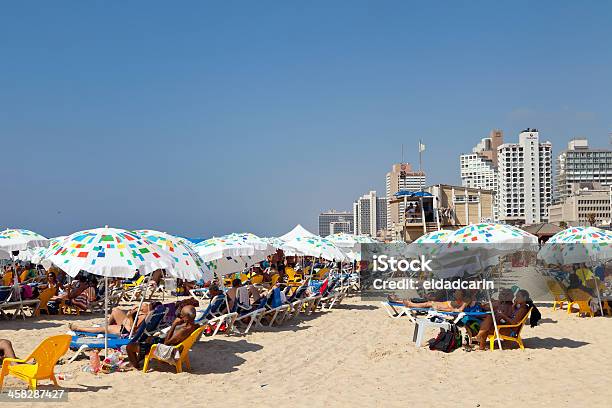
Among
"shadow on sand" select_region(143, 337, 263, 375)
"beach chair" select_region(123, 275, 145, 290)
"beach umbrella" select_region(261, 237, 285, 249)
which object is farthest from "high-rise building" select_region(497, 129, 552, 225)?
"shadow on sand" select_region(143, 337, 263, 375)

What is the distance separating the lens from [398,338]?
34.5 ft

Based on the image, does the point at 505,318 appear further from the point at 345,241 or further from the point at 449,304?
the point at 345,241

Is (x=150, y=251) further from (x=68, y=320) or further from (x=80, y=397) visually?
(x=68, y=320)

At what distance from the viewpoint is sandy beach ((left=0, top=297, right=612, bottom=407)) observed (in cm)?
663

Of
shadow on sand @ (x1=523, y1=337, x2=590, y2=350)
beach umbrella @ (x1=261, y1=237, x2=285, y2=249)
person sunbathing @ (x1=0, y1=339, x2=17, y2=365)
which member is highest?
beach umbrella @ (x1=261, y1=237, x2=285, y2=249)

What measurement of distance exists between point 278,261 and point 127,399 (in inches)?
629

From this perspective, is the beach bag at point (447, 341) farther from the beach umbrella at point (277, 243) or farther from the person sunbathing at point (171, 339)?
the beach umbrella at point (277, 243)

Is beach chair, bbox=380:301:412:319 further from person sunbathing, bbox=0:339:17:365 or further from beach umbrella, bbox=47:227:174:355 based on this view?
person sunbathing, bbox=0:339:17:365

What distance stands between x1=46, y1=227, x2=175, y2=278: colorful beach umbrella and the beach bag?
405 centimetres

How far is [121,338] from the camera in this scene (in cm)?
827

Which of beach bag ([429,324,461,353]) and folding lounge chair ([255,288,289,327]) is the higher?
folding lounge chair ([255,288,289,327])

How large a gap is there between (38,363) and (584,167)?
179842 millimetres

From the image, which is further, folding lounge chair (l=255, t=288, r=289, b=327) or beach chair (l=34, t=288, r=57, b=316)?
beach chair (l=34, t=288, r=57, b=316)

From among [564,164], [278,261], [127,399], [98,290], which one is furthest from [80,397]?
[564,164]
